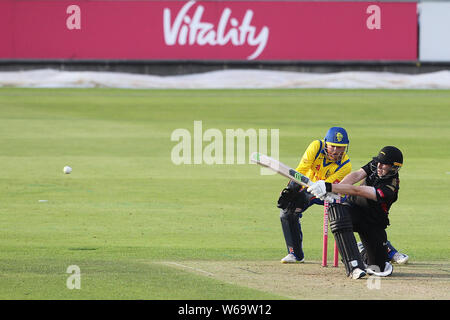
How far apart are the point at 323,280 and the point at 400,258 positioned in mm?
1511

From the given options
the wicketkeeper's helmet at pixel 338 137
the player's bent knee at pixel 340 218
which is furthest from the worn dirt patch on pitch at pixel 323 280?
the wicketkeeper's helmet at pixel 338 137

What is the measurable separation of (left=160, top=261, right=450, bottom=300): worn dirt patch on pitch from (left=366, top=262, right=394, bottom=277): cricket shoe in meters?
0.07

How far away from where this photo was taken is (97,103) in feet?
96.6

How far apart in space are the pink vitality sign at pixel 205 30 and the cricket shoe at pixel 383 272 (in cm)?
2605

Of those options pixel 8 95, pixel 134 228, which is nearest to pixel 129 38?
pixel 8 95

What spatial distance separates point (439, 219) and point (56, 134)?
12.3 metres

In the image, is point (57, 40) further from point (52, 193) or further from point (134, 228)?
point (134, 228)

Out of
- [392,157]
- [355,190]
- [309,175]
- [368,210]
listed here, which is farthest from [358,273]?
[309,175]

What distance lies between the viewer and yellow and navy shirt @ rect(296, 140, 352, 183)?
1027 centimetres

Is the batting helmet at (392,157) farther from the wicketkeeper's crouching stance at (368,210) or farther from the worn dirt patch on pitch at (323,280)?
the worn dirt patch on pitch at (323,280)

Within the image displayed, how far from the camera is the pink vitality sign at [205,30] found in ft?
115

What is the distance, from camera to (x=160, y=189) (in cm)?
1605

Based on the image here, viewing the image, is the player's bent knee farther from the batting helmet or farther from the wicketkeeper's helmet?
the wicketkeeper's helmet

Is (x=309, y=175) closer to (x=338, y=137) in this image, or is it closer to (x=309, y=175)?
(x=309, y=175)
